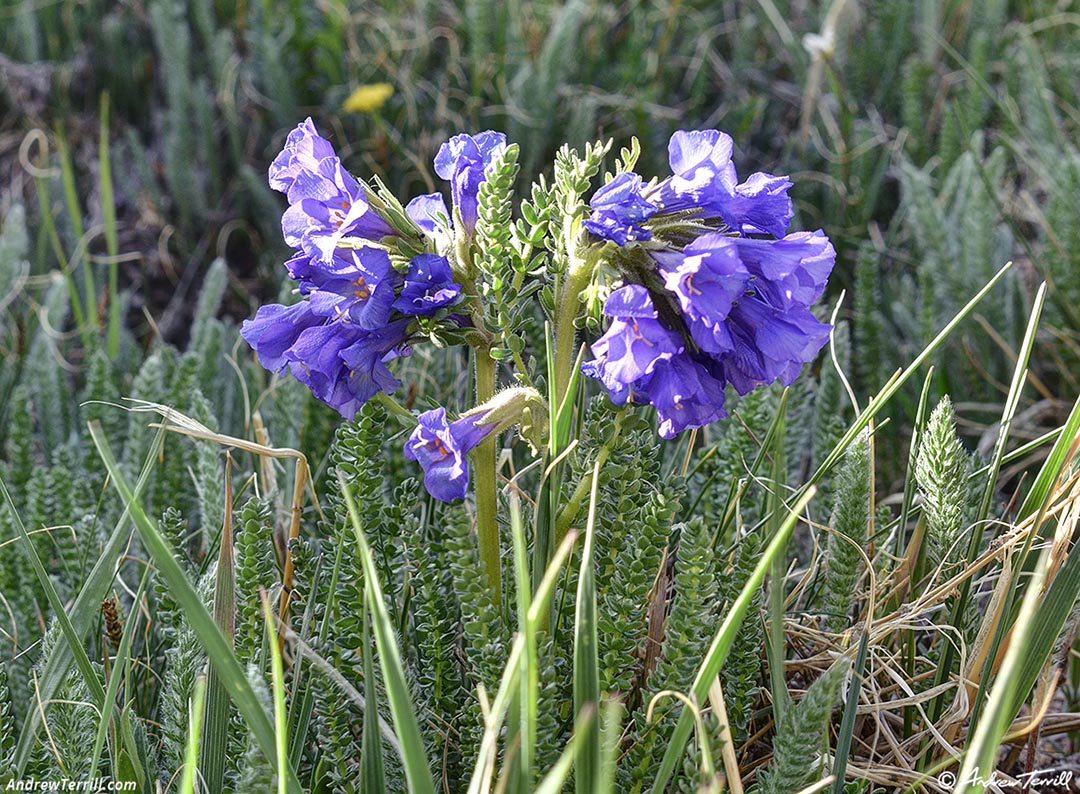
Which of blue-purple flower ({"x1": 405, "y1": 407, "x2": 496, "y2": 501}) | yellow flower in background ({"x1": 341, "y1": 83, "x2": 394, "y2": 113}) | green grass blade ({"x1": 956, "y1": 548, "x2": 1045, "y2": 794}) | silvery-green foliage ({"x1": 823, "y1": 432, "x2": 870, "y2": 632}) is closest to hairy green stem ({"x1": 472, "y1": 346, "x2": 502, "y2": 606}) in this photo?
blue-purple flower ({"x1": 405, "y1": 407, "x2": 496, "y2": 501})

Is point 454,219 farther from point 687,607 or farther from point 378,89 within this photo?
point 378,89

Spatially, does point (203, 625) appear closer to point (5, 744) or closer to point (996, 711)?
point (5, 744)

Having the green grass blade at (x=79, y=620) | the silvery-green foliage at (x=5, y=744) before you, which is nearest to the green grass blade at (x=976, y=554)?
the green grass blade at (x=79, y=620)

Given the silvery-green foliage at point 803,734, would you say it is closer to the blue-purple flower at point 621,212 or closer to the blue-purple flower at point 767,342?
the blue-purple flower at point 767,342

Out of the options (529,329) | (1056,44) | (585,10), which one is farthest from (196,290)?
(1056,44)

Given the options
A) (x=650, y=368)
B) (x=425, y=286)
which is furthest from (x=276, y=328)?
(x=650, y=368)

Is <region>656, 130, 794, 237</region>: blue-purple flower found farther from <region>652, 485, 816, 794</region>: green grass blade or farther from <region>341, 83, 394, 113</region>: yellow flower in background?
<region>341, 83, 394, 113</region>: yellow flower in background
